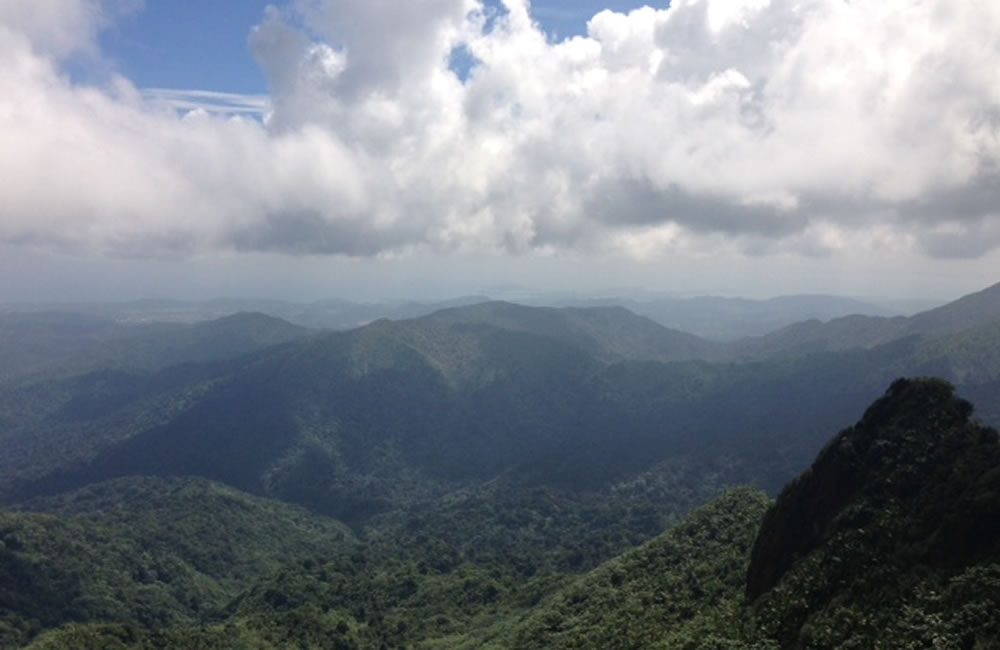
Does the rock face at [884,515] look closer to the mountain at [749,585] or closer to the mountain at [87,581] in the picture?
the mountain at [749,585]

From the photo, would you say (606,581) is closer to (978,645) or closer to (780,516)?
(780,516)

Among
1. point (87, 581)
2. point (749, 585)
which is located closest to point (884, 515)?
point (749, 585)

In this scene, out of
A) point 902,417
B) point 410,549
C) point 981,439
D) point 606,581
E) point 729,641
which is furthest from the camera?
point 410,549

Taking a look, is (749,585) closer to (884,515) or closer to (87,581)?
(884,515)

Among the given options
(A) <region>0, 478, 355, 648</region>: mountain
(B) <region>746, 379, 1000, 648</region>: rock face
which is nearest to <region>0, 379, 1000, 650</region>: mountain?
(B) <region>746, 379, 1000, 648</region>: rock face

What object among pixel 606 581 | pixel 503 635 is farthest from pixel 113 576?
pixel 606 581

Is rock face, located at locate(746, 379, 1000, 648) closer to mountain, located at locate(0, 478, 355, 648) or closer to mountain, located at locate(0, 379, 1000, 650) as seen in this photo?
mountain, located at locate(0, 379, 1000, 650)

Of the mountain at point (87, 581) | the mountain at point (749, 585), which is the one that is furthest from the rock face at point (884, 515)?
the mountain at point (87, 581)

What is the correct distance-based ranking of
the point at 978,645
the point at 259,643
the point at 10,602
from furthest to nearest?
the point at 10,602
the point at 259,643
the point at 978,645
